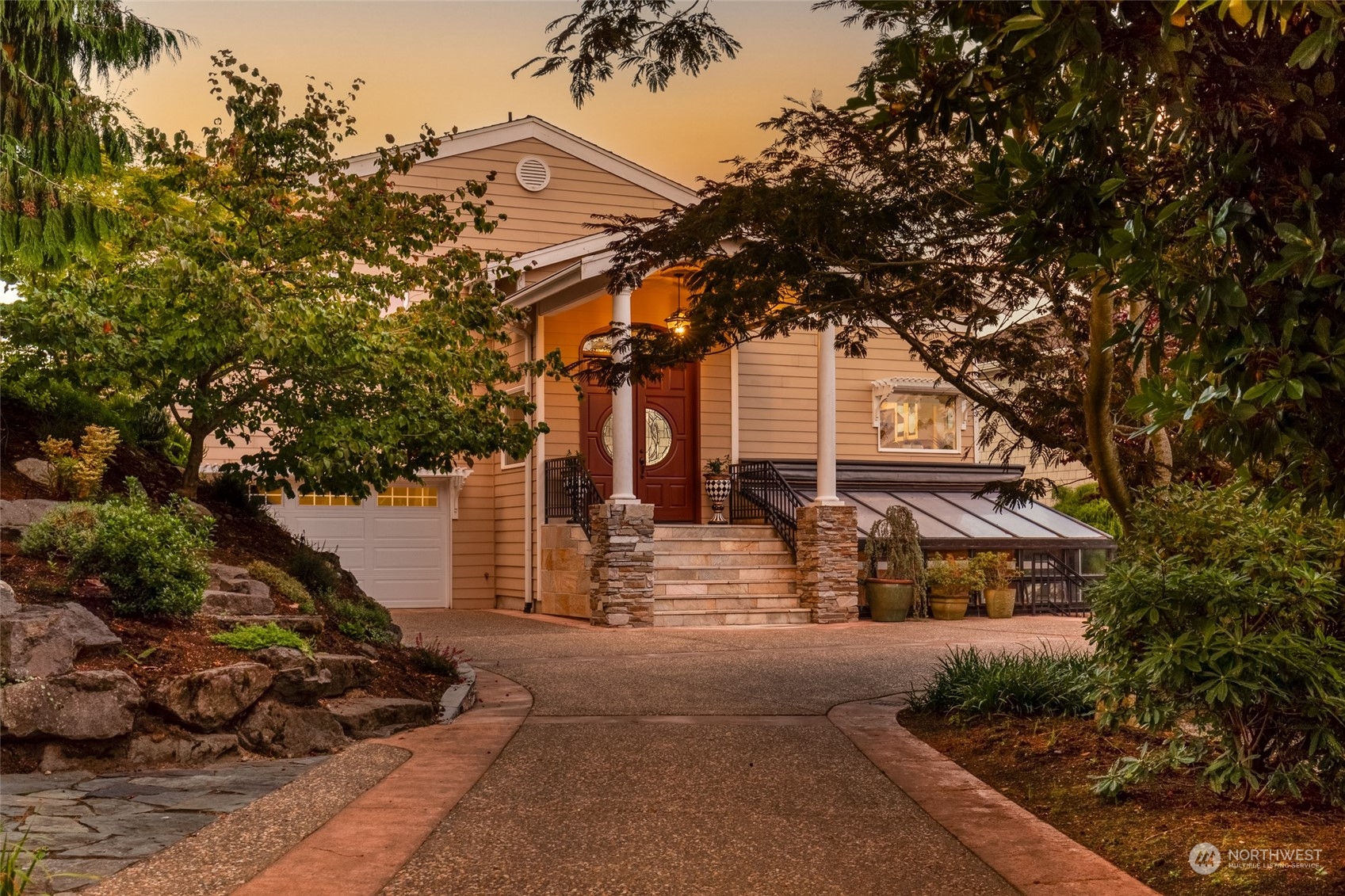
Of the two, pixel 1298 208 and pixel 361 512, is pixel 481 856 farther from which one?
pixel 361 512

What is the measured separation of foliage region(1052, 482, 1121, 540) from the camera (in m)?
18.6

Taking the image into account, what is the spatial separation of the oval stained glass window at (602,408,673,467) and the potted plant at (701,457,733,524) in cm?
74

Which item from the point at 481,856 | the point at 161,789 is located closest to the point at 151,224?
the point at 161,789

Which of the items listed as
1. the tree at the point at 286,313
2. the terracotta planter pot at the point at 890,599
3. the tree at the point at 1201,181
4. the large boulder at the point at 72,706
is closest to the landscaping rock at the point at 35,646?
the large boulder at the point at 72,706

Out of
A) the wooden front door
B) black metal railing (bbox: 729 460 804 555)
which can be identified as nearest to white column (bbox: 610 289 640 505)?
the wooden front door

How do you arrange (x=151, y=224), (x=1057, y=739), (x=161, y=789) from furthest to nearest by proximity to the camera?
(x=151, y=224) < (x=1057, y=739) < (x=161, y=789)

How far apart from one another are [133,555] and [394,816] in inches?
112

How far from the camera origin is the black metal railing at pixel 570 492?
15.4 m

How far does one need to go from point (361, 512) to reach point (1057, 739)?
12866 millimetres

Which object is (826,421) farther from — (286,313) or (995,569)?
(286,313)

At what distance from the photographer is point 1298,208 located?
2.96 metres

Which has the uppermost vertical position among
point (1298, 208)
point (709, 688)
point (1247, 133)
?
point (1247, 133)

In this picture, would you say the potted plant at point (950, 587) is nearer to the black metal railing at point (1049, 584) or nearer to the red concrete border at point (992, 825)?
the black metal railing at point (1049, 584)

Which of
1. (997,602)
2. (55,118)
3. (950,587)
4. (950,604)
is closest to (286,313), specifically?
(55,118)
